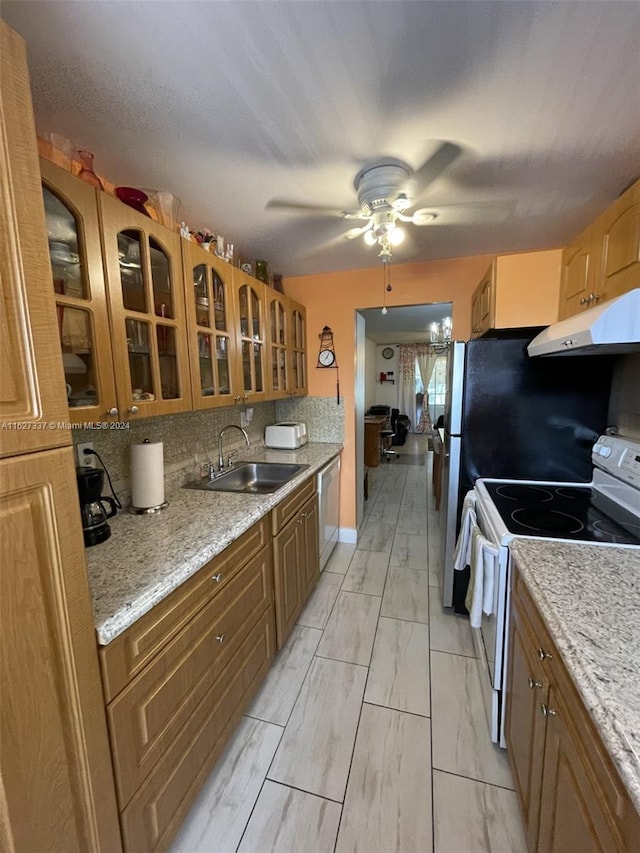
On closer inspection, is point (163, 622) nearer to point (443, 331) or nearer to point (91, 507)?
point (91, 507)

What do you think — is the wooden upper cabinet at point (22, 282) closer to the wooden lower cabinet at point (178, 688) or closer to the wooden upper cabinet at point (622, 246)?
the wooden lower cabinet at point (178, 688)

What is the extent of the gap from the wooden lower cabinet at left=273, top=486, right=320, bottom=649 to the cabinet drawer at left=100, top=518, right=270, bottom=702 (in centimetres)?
40

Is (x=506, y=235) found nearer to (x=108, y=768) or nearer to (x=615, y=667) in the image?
(x=615, y=667)

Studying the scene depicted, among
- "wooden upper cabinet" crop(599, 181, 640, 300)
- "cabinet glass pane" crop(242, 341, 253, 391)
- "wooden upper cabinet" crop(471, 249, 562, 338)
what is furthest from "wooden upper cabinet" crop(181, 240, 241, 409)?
"wooden upper cabinet" crop(599, 181, 640, 300)

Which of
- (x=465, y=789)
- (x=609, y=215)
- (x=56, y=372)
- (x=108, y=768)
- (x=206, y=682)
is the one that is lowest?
(x=465, y=789)

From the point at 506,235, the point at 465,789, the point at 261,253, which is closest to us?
the point at 465,789

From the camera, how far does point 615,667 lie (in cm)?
67

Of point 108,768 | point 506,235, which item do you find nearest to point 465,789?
point 108,768

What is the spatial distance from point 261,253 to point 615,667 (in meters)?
2.52

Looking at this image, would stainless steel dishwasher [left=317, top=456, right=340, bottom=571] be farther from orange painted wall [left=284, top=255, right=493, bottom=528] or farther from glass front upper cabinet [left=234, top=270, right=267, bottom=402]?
glass front upper cabinet [left=234, top=270, right=267, bottom=402]

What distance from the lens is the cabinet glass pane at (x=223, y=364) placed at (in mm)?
1796

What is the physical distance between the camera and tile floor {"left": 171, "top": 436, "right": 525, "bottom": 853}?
44.0 inches

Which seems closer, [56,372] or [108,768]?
[56,372]

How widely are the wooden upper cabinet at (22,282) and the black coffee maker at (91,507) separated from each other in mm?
559
